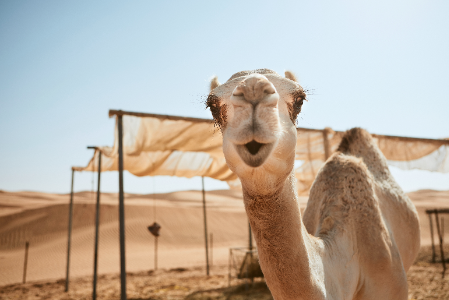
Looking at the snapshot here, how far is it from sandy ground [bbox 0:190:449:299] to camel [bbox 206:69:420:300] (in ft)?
18.4

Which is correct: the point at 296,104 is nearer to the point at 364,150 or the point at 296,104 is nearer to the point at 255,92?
the point at 255,92

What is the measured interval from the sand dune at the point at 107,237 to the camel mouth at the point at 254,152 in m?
16.5

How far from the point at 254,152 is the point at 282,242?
545 millimetres

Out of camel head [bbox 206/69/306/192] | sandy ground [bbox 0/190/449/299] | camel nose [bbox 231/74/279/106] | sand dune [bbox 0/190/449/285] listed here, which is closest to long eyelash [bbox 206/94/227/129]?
camel head [bbox 206/69/306/192]

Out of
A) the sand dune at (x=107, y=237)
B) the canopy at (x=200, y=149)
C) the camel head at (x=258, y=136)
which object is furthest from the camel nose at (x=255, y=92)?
the sand dune at (x=107, y=237)

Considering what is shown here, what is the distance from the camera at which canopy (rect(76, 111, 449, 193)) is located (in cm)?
562

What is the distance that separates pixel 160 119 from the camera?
214 inches

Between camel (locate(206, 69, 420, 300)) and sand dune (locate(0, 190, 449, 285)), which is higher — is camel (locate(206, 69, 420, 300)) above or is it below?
above

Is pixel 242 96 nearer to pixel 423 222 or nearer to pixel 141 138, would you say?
pixel 141 138

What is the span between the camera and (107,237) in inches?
1164

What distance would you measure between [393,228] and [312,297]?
222cm

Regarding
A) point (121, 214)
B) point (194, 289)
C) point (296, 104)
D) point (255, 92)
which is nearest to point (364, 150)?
point (296, 104)

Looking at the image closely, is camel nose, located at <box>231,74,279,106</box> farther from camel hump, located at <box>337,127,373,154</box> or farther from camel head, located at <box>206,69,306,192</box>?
camel hump, located at <box>337,127,373,154</box>

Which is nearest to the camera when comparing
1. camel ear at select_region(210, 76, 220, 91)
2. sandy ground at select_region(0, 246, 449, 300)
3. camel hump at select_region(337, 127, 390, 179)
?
camel ear at select_region(210, 76, 220, 91)
